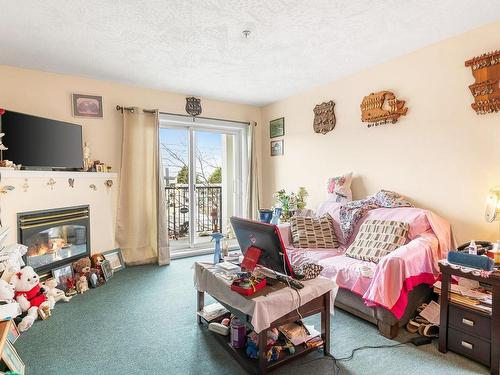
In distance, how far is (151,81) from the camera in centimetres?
374

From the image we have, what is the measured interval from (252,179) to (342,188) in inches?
71.0

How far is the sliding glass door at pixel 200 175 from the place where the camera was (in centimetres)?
450

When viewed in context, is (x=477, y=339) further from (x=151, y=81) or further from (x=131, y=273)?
(x=151, y=81)

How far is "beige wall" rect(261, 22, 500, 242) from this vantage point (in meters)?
2.44

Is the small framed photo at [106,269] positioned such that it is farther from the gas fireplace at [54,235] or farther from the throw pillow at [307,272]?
the throw pillow at [307,272]

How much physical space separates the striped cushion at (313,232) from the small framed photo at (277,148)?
1656 millimetres

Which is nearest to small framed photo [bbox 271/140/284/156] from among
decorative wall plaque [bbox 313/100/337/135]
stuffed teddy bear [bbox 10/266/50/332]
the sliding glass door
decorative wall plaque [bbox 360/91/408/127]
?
the sliding glass door

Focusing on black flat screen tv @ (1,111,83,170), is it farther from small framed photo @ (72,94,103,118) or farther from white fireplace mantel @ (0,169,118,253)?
small framed photo @ (72,94,103,118)

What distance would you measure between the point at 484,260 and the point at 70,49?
3.87 meters

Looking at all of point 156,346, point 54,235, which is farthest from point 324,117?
point 54,235

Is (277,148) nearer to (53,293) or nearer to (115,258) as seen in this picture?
(115,258)

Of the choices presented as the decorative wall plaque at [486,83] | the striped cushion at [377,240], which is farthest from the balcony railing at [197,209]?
the decorative wall plaque at [486,83]

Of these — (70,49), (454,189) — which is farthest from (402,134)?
(70,49)

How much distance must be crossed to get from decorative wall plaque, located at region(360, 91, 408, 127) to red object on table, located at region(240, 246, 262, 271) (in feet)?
7.37
